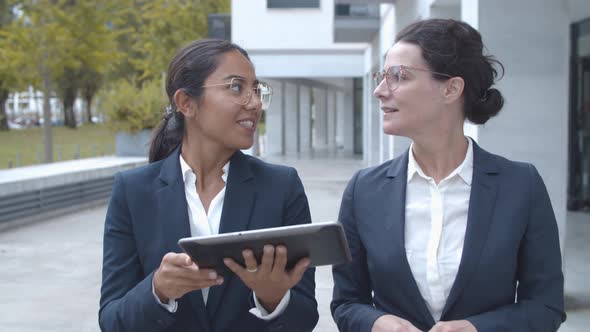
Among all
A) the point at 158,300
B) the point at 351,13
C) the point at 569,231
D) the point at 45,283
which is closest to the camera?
the point at 158,300

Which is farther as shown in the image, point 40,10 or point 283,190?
point 40,10

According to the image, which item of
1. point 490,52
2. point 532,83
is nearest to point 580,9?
point 532,83

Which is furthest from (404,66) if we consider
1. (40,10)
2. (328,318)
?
(40,10)

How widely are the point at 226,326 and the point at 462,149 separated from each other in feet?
3.24

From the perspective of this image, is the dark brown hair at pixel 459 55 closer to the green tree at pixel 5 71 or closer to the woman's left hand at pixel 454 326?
the woman's left hand at pixel 454 326

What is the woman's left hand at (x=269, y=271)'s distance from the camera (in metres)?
2.05

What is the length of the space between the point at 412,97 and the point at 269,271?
77 cm

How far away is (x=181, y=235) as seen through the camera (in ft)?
8.17

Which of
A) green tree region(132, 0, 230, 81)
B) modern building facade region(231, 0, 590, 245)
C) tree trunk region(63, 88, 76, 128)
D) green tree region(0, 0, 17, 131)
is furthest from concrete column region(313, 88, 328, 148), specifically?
tree trunk region(63, 88, 76, 128)

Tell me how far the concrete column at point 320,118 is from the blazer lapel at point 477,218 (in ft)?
106

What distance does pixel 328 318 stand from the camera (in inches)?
257

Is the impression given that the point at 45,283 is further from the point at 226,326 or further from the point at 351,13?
the point at 351,13

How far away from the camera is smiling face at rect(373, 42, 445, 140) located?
2461 millimetres

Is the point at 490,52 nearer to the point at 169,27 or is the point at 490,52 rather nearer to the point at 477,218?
the point at 477,218
